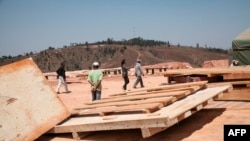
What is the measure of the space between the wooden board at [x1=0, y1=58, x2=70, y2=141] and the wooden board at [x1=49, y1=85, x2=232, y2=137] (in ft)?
1.05

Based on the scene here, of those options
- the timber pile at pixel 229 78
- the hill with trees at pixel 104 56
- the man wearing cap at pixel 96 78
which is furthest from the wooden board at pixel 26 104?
the hill with trees at pixel 104 56

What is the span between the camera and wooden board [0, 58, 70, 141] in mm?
6246

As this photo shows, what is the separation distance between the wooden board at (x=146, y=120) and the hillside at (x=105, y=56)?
69.9m

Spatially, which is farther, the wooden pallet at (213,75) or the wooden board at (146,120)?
the wooden pallet at (213,75)

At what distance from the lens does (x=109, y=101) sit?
7898 millimetres

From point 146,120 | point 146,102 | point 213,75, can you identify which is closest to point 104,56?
point 213,75

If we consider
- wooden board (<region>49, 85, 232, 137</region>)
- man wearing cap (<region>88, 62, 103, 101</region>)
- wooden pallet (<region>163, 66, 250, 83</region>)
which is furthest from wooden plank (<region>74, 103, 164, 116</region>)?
wooden pallet (<region>163, 66, 250, 83</region>)

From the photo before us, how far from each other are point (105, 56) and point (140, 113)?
8259 cm

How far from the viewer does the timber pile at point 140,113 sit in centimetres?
552

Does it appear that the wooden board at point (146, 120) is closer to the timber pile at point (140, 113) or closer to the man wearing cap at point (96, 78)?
the timber pile at point (140, 113)

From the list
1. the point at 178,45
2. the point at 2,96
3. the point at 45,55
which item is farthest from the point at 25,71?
the point at 178,45

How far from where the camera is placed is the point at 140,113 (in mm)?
6250

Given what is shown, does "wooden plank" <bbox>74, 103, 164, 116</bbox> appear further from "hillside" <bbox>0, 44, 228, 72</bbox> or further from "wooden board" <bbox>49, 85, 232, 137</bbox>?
"hillside" <bbox>0, 44, 228, 72</bbox>

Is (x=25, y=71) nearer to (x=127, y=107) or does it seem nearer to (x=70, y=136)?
(x=70, y=136)
